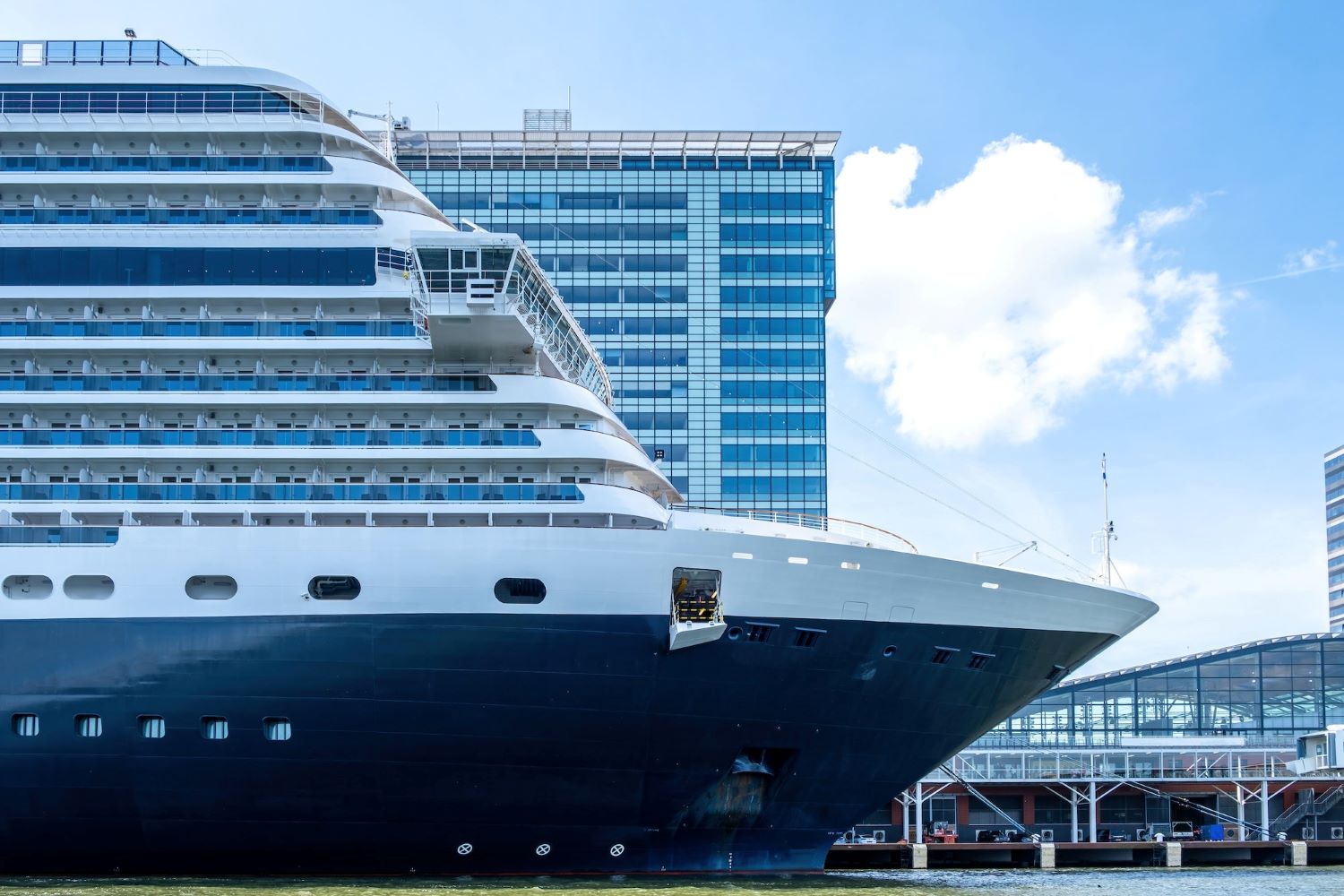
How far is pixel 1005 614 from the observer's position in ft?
108

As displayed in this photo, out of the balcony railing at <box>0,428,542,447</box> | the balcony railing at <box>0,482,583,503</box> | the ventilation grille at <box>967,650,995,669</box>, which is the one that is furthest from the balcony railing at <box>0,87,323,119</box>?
the ventilation grille at <box>967,650,995,669</box>

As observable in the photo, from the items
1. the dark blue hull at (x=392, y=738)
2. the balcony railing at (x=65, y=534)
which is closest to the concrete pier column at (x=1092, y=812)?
the dark blue hull at (x=392, y=738)

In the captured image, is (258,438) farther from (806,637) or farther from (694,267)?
(694,267)

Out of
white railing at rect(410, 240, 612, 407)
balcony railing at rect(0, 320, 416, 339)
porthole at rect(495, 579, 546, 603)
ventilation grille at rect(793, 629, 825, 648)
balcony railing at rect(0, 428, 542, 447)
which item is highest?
white railing at rect(410, 240, 612, 407)

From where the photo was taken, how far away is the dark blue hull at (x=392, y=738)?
97.1 feet

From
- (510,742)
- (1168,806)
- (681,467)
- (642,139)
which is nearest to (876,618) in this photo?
(510,742)

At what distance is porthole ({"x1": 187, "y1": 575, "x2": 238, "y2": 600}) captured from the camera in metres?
30.1

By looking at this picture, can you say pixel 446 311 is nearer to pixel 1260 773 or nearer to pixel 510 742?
pixel 510 742

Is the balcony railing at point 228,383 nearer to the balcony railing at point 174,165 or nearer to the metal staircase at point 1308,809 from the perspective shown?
the balcony railing at point 174,165

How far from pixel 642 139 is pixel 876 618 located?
5571 cm

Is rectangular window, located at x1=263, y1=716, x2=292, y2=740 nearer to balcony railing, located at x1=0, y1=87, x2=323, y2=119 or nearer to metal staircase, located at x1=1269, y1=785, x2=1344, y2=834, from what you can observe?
balcony railing, located at x1=0, y1=87, x2=323, y2=119

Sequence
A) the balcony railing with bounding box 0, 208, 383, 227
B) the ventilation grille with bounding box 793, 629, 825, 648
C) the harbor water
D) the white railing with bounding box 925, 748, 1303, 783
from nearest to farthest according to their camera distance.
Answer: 1. the harbor water
2. the ventilation grille with bounding box 793, 629, 825, 648
3. the balcony railing with bounding box 0, 208, 383, 227
4. the white railing with bounding box 925, 748, 1303, 783

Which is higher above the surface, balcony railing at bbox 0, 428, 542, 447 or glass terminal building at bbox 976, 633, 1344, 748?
balcony railing at bbox 0, 428, 542, 447

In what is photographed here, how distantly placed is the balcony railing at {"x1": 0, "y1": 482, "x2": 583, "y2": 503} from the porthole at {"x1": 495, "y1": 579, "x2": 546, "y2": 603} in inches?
87.7
